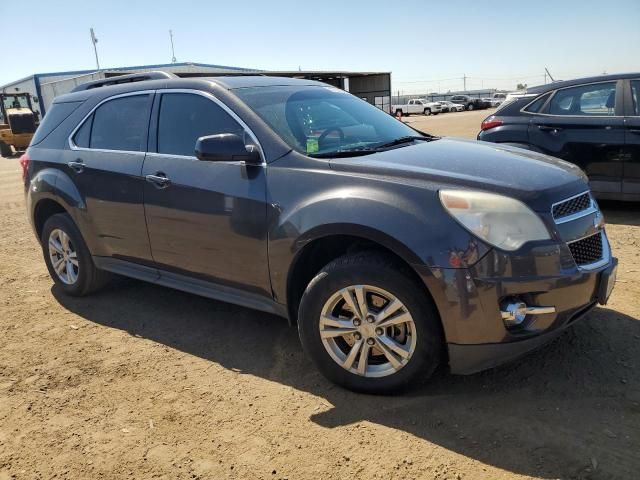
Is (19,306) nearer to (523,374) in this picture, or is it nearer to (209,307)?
(209,307)

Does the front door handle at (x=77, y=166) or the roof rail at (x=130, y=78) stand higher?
the roof rail at (x=130, y=78)

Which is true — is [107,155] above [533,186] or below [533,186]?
above

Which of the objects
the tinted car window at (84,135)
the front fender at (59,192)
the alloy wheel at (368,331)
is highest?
the tinted car window at (84,135)

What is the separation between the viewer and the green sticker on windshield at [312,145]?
332 centimetres

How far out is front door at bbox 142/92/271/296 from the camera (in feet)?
10.8

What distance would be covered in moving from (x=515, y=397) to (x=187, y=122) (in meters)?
2.72

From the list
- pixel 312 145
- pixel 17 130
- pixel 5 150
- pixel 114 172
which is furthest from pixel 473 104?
pixel 312 145

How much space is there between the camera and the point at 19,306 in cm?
480

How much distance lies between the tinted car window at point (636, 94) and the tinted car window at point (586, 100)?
0.19 metres

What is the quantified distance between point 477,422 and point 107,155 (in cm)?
325

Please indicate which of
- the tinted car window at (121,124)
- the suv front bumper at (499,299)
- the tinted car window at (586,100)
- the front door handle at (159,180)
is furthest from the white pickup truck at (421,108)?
the suv front bumper at (499,299)

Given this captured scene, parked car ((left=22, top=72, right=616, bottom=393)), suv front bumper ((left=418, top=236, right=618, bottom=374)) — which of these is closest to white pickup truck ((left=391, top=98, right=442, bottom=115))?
parked car ((left=22, top=72, right=616, bottom=393))

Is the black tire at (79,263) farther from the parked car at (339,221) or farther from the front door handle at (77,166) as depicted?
the front door handle at (77,166)

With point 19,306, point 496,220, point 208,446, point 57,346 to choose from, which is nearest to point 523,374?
point 496,220
